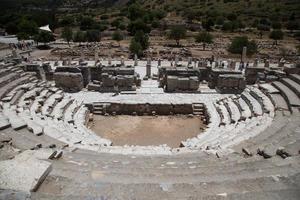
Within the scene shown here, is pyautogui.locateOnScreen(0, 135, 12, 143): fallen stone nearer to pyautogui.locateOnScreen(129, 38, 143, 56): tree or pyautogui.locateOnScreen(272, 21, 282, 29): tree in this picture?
pyautogui.locateOnScreen(129, 38, 143, 56): tree

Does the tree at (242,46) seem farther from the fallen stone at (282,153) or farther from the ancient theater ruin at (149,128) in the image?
the fallen stone at (282,153)

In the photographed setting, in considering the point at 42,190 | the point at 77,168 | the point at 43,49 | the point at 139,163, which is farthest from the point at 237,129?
the point at 43,49

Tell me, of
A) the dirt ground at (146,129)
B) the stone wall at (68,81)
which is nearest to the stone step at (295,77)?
the dirt ground at (146,129)

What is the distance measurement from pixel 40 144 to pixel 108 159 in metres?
3.61

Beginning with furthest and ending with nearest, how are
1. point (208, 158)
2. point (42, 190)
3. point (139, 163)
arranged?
point (208, 158), point (139, 163), point (42, 190)

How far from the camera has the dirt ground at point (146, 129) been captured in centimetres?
1988

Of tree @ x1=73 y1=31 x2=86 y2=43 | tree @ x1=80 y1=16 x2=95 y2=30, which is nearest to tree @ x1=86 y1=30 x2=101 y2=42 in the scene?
tree @ x1=73 y1=31 x2=86 y2=43

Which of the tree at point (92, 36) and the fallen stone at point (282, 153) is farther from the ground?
the tree at point (92, 36)

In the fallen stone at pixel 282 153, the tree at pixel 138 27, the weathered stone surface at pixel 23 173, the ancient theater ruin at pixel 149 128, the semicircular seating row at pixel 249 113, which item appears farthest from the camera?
the tree at pixel 138 27

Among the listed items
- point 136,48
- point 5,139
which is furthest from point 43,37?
point 5,139

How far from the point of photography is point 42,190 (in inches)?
338

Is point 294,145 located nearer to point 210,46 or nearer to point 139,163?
point 139,163

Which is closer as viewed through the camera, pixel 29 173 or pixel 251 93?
pixel 29 173

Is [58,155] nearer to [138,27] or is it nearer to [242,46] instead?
[242,46]
